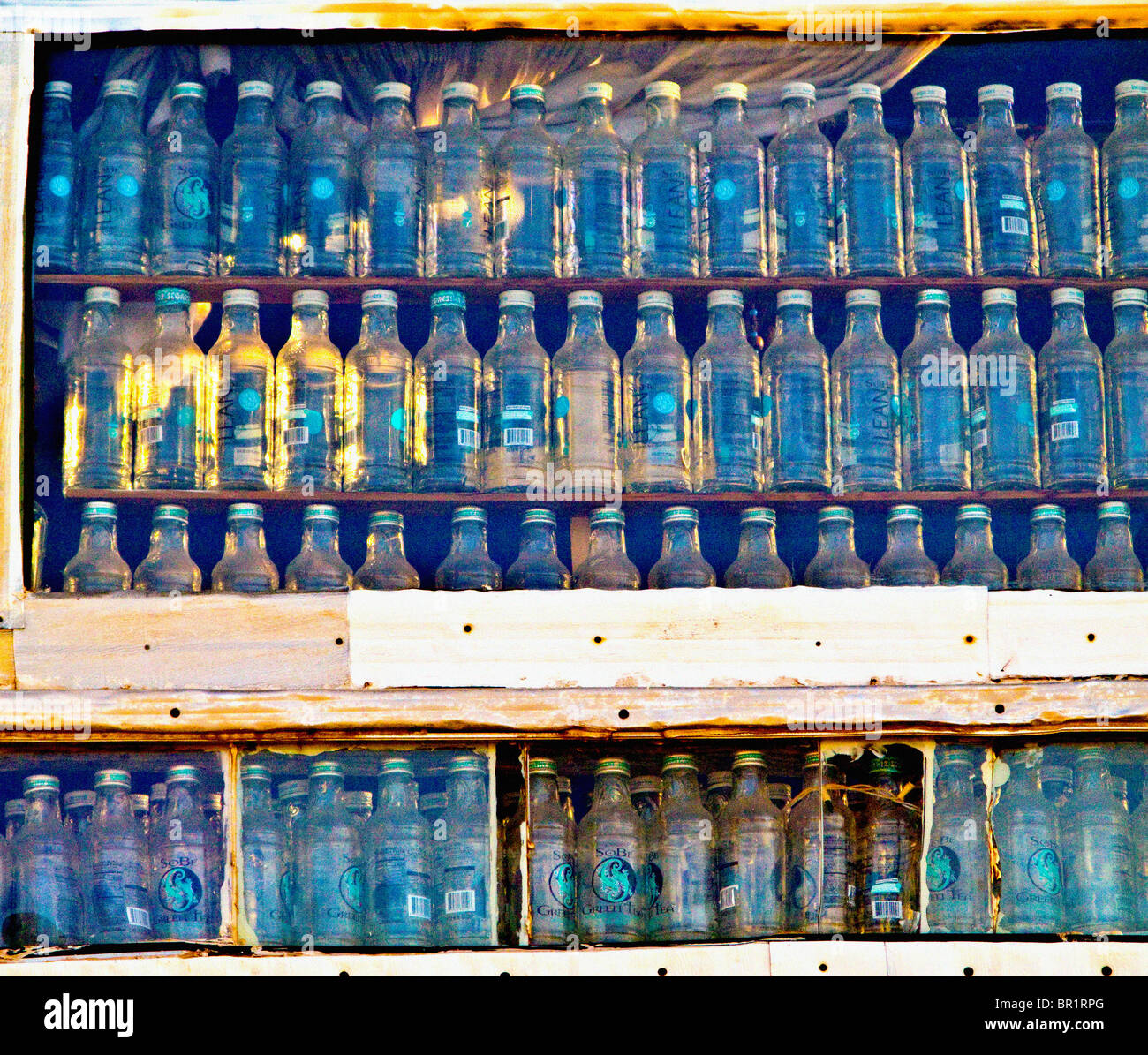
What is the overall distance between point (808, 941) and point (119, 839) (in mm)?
941

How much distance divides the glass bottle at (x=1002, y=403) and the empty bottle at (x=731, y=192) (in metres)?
0.35

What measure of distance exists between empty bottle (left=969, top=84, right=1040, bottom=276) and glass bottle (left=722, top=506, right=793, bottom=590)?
19.3 inches

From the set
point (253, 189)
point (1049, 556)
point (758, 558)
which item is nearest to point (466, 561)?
point (758, 558)

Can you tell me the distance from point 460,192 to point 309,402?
0.38m

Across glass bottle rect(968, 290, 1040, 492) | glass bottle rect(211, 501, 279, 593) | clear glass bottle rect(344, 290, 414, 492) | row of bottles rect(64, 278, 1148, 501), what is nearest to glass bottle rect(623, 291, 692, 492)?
row of bottles rect(64, 278, 1148, 501)

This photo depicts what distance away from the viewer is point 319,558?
2.53m

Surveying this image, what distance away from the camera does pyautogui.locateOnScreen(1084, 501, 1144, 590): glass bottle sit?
8.36ft

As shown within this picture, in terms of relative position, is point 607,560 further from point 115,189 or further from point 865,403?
point 115,189

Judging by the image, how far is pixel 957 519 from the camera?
258 cm

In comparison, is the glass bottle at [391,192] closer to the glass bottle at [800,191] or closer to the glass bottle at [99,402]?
the glass bottle at [99,402]

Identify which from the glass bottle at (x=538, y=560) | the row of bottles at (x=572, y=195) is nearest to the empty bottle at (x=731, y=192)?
the row of bottles at (x=572, y=195)

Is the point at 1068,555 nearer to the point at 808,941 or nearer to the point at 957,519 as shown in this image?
the point at 957,519

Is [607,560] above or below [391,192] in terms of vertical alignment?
below
